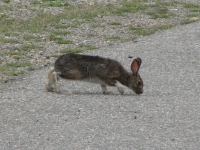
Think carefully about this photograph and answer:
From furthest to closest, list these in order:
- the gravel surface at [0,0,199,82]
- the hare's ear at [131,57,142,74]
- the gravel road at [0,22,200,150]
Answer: the gravel surface at [0,0,199,82] → the hare's ear at [131,57,142,74] → the gravel road at [0,22,200,150]

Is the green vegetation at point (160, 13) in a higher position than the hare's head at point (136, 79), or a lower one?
lower

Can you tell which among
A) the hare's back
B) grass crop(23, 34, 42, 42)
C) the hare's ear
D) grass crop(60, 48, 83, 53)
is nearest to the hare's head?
the hare's ear

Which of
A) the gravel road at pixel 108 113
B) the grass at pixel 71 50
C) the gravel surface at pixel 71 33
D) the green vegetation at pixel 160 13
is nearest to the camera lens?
the gravel road at pixel 108 113

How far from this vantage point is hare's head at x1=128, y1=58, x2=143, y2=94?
1138cm

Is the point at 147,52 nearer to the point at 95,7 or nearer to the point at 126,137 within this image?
the point at 95,7

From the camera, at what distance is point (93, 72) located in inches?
444

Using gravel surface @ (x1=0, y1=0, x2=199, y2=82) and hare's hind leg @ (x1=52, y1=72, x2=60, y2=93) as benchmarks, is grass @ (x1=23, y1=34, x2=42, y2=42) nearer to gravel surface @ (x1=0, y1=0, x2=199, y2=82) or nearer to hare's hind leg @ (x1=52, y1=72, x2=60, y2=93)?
gravel surface @ (x1=0, y1=0, x2=199, y2=82)

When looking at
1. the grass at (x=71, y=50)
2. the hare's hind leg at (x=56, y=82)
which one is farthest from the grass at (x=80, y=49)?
the hare's hind leg at (x=56, y=82)

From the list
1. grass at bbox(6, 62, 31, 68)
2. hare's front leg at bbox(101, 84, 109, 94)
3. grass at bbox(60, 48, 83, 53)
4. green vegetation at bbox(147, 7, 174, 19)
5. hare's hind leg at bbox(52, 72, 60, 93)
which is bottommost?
green vegetation at bbox(147, 7, 174, 19)

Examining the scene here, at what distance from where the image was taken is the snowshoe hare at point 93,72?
11.1 meters

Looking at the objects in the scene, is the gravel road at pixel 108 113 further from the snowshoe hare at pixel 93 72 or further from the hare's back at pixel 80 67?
the hare's back at pixel 80 67

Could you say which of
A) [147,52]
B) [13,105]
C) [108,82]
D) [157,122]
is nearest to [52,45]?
[147,52]

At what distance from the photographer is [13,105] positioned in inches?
404

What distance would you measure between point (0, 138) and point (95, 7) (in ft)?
31.1
